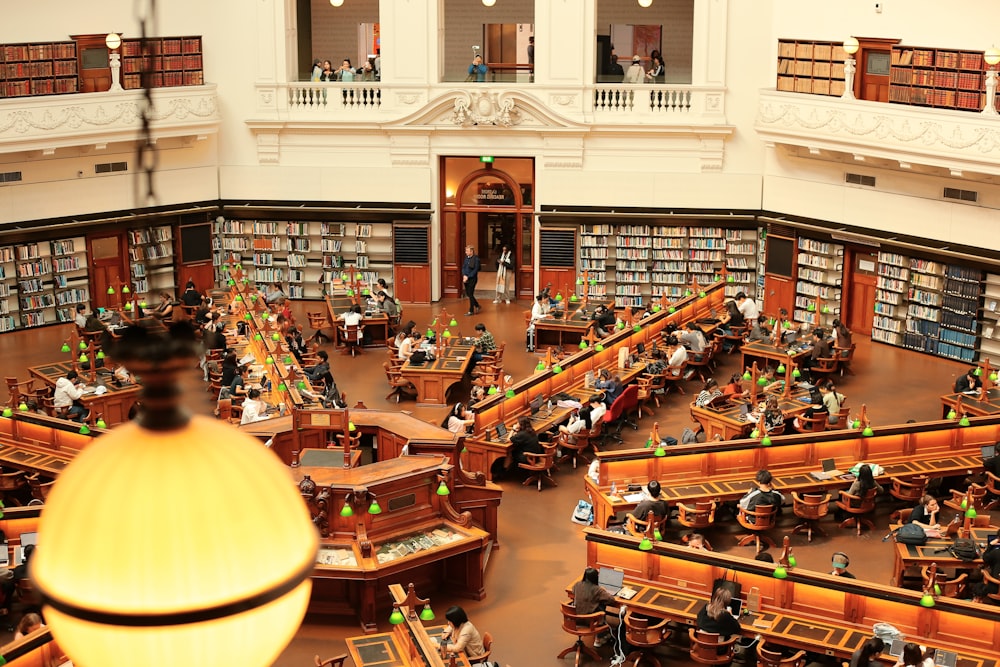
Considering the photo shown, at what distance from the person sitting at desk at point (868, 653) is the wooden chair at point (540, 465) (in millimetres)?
5048

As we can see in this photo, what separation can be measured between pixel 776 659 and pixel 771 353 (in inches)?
319

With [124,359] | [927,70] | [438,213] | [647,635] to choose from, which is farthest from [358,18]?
[124,359]

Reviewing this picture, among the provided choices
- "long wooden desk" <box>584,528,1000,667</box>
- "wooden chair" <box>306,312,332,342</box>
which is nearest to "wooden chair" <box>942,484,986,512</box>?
"long wooden desk" <box>584,528,1000,667</box>

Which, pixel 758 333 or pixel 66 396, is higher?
pixel 758 333

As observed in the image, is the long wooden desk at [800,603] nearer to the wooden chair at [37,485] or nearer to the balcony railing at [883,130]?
the wooden chair at [37,485]

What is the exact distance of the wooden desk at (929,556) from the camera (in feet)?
36.3

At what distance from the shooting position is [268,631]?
1.58 metres

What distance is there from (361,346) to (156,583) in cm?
1781

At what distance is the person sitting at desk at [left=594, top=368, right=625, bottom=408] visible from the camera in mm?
15076

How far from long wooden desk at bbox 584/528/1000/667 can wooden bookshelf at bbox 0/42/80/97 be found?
43.8ft

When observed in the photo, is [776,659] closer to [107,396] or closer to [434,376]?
[434,376]

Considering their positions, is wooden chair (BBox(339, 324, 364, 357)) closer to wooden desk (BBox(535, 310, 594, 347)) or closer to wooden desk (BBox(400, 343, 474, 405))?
wooden desk (BBox(400, 343, 474, 405))

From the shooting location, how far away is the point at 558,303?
19.5 meters

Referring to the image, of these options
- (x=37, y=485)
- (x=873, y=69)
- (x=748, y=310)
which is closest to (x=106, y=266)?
(x=37, y=485)
